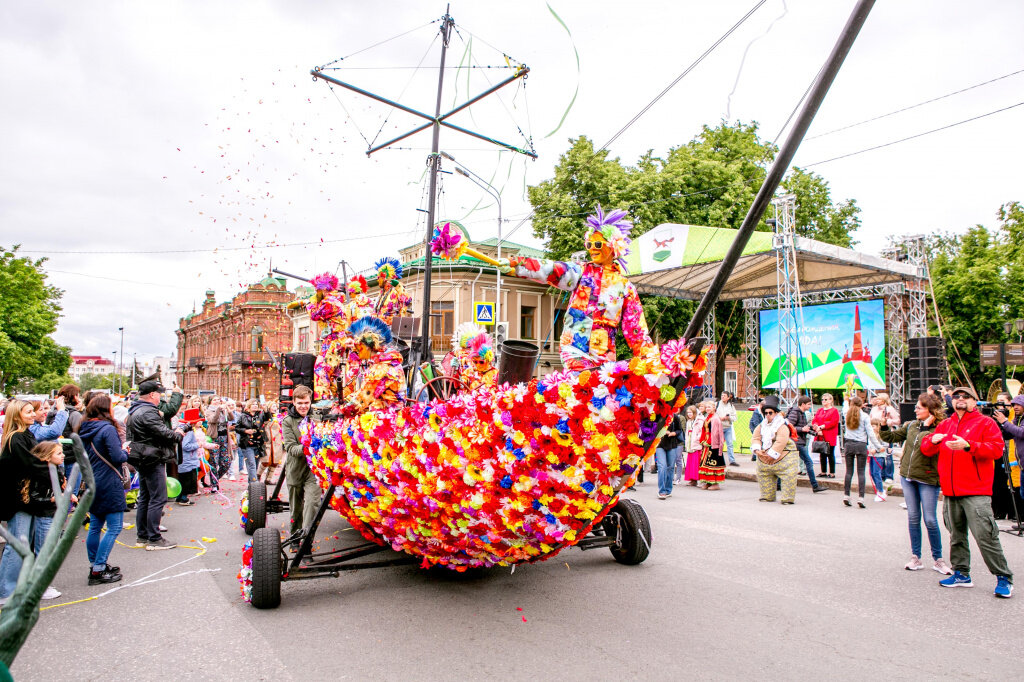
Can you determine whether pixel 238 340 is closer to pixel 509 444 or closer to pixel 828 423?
pixel 828 423

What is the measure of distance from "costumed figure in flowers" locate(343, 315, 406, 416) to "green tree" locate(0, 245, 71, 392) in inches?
1136

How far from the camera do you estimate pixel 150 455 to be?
666 cm

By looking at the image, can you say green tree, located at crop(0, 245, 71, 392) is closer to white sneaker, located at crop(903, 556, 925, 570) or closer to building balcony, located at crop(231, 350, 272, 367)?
building balcony, located at crop(231, 350, 272, 367)

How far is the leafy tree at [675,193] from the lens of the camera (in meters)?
21.6

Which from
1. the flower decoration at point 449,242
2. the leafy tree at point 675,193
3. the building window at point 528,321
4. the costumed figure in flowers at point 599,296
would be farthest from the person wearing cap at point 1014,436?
the building window at point 528,321

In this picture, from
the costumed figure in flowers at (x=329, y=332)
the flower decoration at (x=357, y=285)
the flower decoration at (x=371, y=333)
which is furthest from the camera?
the flower decoration at (x=357, y=285)

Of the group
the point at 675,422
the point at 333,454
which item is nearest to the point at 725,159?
the point at 675,422

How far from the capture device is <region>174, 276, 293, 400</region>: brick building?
108 ft

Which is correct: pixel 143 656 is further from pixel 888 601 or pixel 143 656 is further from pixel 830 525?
pixel 830 525

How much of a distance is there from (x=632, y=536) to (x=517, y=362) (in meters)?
2.36

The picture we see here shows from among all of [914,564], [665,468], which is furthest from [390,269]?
[914,564]

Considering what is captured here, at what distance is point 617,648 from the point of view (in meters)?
4.10

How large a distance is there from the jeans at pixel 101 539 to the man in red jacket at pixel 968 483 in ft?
23.0

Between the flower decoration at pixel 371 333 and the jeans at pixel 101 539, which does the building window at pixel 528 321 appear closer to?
the flower decoration at pixel 371 333
